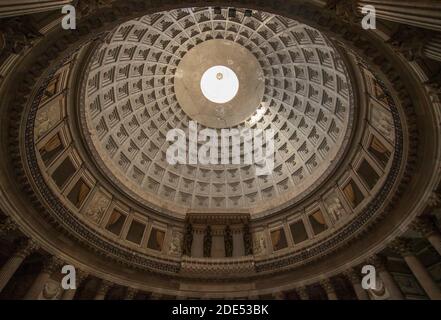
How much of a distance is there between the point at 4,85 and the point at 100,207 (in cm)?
1070

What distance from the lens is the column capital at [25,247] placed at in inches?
607

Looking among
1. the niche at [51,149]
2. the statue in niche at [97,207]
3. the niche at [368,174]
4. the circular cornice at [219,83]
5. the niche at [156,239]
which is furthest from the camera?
the circular cornice at [219,83]

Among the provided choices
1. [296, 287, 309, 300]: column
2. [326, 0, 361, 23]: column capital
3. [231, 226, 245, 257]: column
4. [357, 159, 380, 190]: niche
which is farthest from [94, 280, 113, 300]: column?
[326, 0, 361, 23]: column capital

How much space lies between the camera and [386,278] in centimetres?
1612

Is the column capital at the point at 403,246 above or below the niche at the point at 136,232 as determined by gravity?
Result: below

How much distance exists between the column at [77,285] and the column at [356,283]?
565 inches

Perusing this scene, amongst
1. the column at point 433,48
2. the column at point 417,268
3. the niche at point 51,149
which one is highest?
the niche at point 51,149

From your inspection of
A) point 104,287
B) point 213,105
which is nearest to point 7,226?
point 104,287

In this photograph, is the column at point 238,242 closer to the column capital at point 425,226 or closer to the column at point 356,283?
the column at point 356,283

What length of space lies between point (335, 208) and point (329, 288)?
530cm

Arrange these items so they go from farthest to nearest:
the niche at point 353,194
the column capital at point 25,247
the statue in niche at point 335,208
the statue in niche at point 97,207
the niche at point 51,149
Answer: the statue in niche at point 335,208 < the statue in niche at point 97,207 < the niche at point 353,194 < the niche at point 51,149 < the column capital at point 25,247

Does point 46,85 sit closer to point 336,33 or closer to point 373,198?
point 336,33

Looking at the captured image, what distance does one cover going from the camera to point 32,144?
15656 mm

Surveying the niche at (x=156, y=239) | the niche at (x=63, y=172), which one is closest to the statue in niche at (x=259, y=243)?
the niche at (x=156, y=239)
